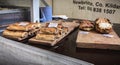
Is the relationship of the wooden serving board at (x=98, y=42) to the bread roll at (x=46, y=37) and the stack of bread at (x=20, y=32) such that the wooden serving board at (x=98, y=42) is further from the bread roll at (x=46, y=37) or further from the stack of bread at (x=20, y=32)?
the stack of bread at (x=20, y=32)

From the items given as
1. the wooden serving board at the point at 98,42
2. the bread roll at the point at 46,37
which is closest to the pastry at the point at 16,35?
the bread roll at the point at 46,37

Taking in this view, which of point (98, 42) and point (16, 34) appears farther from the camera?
point (16, 34)

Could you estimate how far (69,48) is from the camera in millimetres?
868

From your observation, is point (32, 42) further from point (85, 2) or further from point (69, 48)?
point (85, 2)

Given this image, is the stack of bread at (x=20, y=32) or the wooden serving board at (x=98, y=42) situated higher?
the stack of bread at (x=20, y=32)

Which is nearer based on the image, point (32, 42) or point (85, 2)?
point (32, 42)

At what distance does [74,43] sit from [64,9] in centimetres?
188

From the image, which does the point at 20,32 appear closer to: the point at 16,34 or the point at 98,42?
the point at 16,34

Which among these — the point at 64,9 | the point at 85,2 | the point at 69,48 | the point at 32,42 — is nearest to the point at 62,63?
the point at 69,48

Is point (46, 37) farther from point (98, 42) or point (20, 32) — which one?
point (98, 42)

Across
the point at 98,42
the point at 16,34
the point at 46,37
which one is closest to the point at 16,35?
the point at 16,34

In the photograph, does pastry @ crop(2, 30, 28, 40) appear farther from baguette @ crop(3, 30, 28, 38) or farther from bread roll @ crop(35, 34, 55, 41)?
bread roll @ crop(35, 34, 55, 41)

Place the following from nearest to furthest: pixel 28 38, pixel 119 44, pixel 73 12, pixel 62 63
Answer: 1. pixel 62 63
2. pixel 119 44
3. pixel 28 38
4. pixel 73 12

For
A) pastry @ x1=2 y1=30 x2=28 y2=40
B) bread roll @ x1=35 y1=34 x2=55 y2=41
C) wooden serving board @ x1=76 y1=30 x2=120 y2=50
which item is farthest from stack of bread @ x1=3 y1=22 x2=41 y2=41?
wooden serving board @ x1=76 y1=30 x2=120 y2=50
